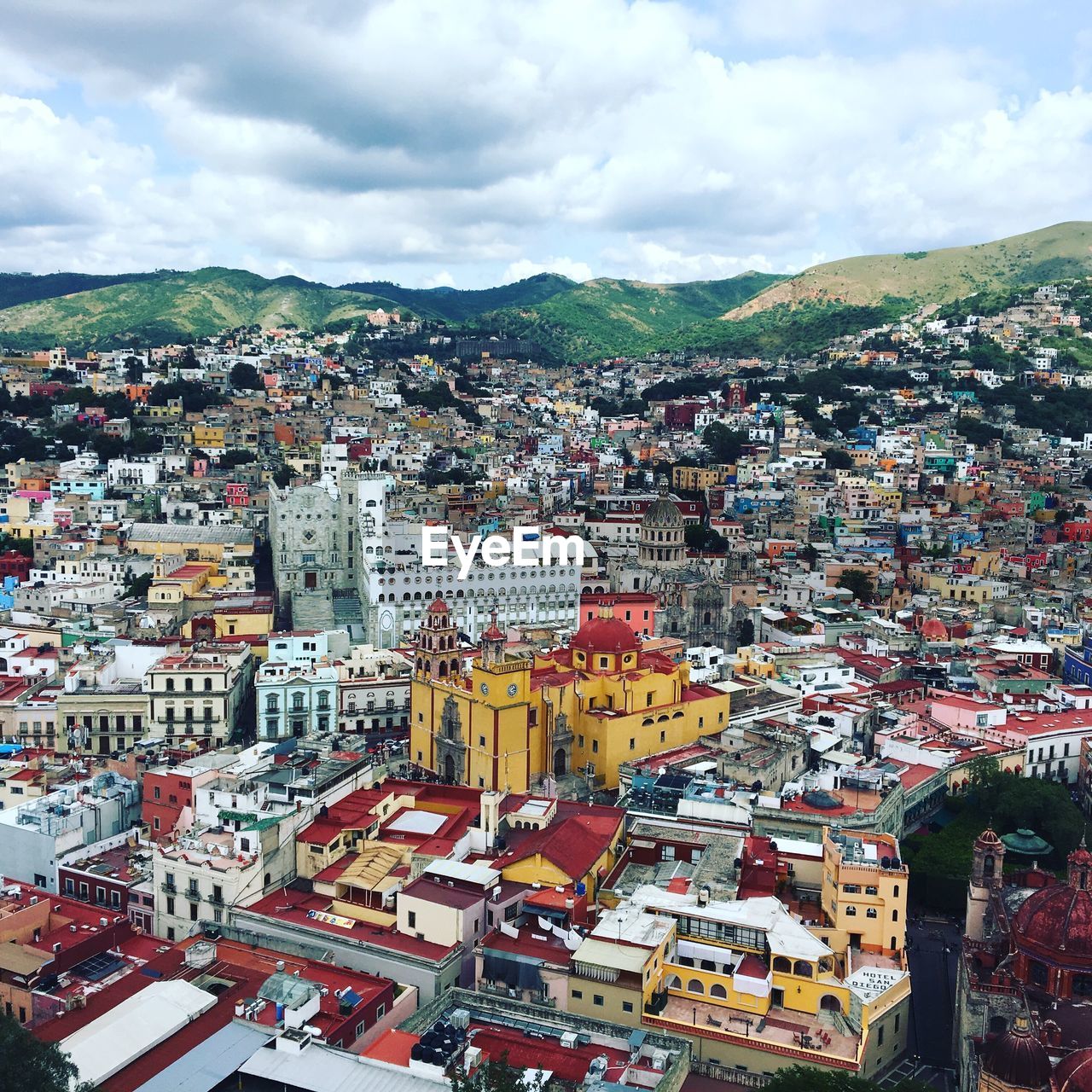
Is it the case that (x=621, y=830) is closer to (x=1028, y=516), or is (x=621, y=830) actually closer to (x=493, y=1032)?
(x=493, y=1032)

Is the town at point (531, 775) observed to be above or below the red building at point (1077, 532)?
below

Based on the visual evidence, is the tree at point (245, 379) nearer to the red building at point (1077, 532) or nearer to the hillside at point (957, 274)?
the red building at point (1077, 532)

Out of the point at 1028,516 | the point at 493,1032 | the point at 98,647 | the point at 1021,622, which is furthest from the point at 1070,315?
the point at 493,1032

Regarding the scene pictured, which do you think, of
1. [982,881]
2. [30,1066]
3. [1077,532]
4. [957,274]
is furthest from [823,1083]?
[957,274]

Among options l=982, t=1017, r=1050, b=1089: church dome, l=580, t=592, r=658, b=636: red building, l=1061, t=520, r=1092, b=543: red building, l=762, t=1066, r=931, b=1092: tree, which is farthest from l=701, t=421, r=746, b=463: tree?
l=762, t=1066, r=931, b=1092: tree

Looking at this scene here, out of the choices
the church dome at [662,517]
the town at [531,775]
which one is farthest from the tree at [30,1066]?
the church dome at [662,517]
